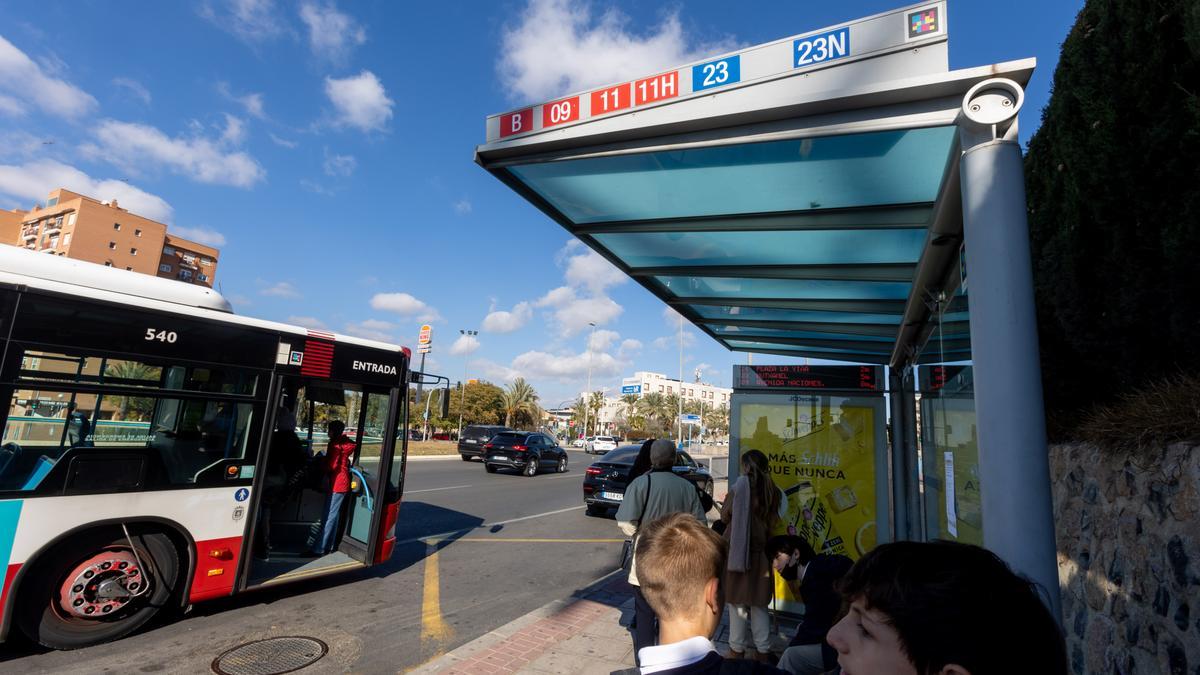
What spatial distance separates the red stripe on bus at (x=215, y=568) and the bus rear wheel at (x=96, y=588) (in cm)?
19

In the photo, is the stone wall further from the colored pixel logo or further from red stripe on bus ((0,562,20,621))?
red stripe on bus ((0,562,20,621))

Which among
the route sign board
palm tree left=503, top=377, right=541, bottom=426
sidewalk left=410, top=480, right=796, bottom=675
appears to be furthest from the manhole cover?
palm tree left=503, top=377, right=541, bottom=426

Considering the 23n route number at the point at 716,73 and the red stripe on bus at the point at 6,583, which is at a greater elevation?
the 23n route number at the point at 716,73

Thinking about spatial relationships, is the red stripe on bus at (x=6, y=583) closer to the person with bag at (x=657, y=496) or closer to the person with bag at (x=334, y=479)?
the person with bag at (x=334, y=479)

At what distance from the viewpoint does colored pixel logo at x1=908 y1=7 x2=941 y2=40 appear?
228 centimetres

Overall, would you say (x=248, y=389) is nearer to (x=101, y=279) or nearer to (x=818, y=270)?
(x=101, y=279)

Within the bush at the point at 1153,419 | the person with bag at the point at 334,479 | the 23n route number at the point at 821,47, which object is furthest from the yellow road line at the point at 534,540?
the 23n route number at the point at 821,47

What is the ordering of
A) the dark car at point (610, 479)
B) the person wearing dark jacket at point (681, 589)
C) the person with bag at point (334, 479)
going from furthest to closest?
the dark car at point (610, 479) → the person with bag at point (334, 479) → the person wearing dark jacket at point (681, 589)

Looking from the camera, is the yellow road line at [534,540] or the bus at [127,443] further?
the yellow road line at [534,540]

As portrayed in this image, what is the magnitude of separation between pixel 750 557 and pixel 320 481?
5711 millimetres

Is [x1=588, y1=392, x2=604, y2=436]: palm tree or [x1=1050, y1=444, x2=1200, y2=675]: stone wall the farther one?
[x1=588, y1=392, x2=604, y2=436]: palm tree

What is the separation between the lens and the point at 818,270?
15.5 feet

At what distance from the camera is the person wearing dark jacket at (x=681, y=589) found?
1.60 metres

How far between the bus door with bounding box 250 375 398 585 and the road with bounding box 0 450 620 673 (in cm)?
42
